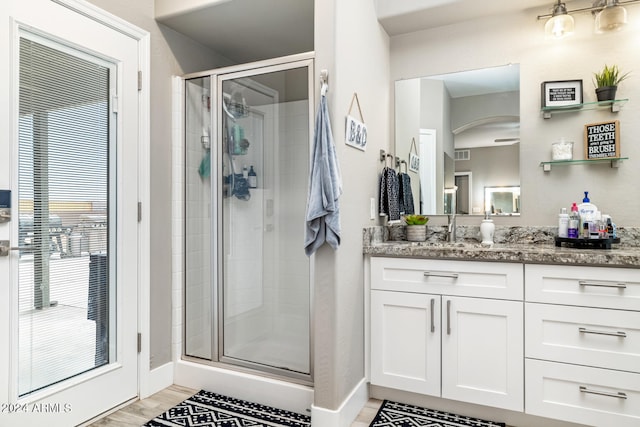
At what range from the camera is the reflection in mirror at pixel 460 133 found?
251 centimetres

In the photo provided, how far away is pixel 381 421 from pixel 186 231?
163cm

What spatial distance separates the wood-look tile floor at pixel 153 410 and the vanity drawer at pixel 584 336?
0.89m

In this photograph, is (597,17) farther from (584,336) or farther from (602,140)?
(584,336)

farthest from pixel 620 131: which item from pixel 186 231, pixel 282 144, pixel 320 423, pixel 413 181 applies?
pixel 186 231

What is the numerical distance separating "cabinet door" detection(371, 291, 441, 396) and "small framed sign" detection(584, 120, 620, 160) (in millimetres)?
1242

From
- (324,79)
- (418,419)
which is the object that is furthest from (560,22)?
(418,419)

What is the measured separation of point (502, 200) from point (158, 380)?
240cm

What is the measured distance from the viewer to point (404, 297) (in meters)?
2.22

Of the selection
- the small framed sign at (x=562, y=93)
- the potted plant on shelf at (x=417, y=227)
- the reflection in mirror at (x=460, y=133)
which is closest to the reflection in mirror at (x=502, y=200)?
the reflection in mirror at (x=460, y=133)

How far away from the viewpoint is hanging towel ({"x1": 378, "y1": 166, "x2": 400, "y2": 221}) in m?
2.55

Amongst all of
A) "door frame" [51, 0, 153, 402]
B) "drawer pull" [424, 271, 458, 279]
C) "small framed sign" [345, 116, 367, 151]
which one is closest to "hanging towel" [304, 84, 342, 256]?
"small framed sign" [345, 116, 367, 151]

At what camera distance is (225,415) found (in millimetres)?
2152

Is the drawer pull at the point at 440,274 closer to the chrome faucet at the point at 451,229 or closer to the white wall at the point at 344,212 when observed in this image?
the white wall at the point at 344,212

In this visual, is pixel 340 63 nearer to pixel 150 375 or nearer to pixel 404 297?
pixel 404 297
